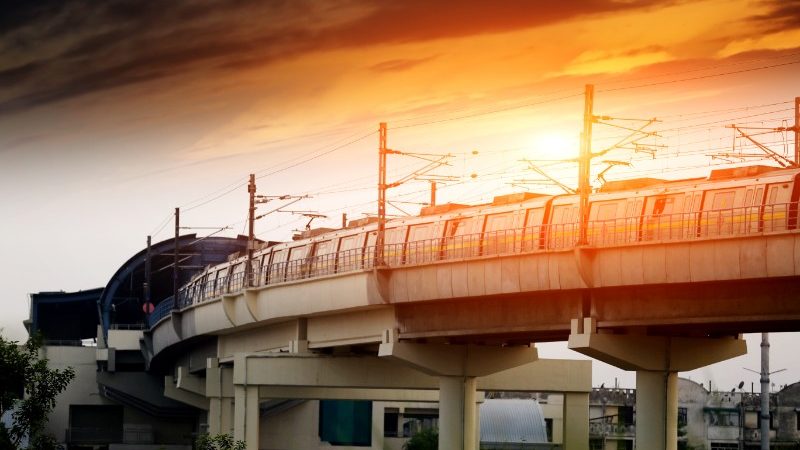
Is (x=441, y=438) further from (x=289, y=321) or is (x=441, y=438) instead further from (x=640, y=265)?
(x=640, y=265)

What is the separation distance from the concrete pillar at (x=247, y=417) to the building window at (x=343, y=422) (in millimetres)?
41379

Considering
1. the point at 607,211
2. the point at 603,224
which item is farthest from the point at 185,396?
the point at 603,224

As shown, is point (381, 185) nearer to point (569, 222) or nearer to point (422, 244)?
point (422, 244)

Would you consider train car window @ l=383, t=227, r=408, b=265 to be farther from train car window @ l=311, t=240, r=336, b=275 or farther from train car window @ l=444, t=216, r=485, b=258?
train car window @ l=311, t=240, r=336, b=275

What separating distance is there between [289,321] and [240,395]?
5.00 m

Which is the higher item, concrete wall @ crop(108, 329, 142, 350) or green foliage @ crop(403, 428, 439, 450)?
concrete wall @ crop(108, 329, 142, 350)

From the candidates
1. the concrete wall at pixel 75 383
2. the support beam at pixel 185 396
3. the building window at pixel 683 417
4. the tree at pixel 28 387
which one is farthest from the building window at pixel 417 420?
the tree at pixel 28 387

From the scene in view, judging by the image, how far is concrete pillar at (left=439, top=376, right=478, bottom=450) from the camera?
230 feet

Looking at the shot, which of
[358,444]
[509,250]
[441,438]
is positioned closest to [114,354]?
[358,444]

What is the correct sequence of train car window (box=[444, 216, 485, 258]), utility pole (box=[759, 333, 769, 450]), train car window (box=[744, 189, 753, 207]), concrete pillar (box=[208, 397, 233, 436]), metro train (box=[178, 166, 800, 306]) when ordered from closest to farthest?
metro train (box=[178, 166, 800, 306]), train car window (box=[744, 189, 753, 207]), train car window (box=[444, 216, 485, 258]), utility pole (box=[759, 333, 769, 450]), concrete pillar (box=[208, 397, 233, 436])

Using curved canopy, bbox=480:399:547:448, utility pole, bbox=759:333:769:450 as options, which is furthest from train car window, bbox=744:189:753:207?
curved canopy, bbox=480:399:547:448

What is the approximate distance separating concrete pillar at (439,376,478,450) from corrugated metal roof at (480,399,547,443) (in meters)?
68.4

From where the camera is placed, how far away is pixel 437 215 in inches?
2717

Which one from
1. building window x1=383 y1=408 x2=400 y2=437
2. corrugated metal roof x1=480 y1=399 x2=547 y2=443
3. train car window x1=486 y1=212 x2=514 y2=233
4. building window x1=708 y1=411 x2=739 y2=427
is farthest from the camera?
corrugated metal roof x1=480 y1=399 x2=547 y2=443
